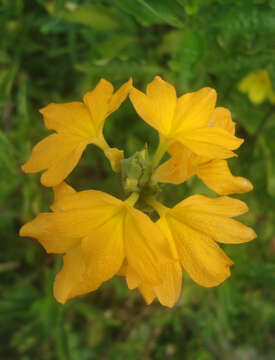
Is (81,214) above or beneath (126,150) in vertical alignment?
above

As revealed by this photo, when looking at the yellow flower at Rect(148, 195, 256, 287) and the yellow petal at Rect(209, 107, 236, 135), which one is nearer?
the yellow flower at Rect(148, 195, 256, 287)

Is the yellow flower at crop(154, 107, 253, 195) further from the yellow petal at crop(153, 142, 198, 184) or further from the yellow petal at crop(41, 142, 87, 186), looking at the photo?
the yellow petal at crop(41, 142, 87, 186)

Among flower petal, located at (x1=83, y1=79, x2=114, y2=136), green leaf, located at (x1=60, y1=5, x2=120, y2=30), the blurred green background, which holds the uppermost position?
flower petal, located at (x1=83, y1=79, x2=114, y2=136)

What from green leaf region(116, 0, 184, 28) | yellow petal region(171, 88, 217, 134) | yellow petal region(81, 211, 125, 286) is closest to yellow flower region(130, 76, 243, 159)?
yellow petal region(171, 88, 217, 134)

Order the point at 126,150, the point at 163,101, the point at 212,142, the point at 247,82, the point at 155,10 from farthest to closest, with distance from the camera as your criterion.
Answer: the point at 126,150
the point at 247,82
the point at 155,10
the point at 163,101
the point at 212,142

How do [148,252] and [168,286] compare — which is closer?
[148,252]

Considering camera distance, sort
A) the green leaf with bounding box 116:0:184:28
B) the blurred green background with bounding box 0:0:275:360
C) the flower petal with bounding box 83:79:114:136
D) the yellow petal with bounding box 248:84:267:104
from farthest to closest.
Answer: the yellow petal with bounding box 248:84:267:104, the blurred green background with bounding box 0:0:275:360, the green leaf with bounding box 116:0:184:28, the flower petal with bounding box 83:79:114:136

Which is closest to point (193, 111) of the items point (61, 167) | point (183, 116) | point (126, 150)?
point (183, 116)

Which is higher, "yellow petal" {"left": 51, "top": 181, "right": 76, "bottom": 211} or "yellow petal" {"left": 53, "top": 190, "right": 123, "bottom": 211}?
"yellow petal" {"left": 53, "top": 190, "right": 123, "bottom": 211}

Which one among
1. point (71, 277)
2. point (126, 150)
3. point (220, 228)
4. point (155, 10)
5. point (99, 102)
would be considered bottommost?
point (126, 150)

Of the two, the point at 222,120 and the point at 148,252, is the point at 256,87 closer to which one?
the point at 222,120
